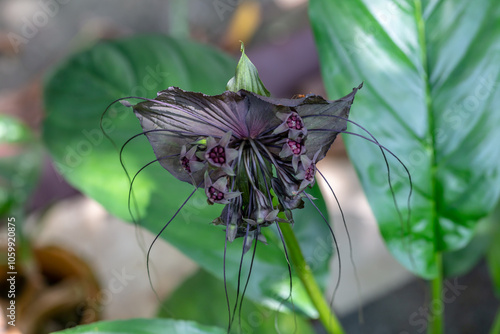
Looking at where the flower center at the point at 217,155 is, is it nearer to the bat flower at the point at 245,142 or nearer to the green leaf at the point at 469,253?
the bat flower at the point at 245,142

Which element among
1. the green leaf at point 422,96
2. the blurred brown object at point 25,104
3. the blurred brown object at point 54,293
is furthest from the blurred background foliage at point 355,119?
the blurred brown object at point 25,104

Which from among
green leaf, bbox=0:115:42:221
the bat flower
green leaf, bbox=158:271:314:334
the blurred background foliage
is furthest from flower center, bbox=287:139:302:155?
green leaf, bbox=0:115:42:221

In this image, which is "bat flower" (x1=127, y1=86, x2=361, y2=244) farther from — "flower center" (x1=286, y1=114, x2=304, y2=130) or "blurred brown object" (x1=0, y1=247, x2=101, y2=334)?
"blurred brown object" (x1=0, y1=247, x2=101, y2=334)

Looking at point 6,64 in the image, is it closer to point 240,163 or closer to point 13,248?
point 13,248

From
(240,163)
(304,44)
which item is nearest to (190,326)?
(240,163)

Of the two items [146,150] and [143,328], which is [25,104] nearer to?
[146,150]

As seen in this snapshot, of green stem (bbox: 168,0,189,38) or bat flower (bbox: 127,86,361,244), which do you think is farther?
green stem (bbox: 168,0,189,38)
